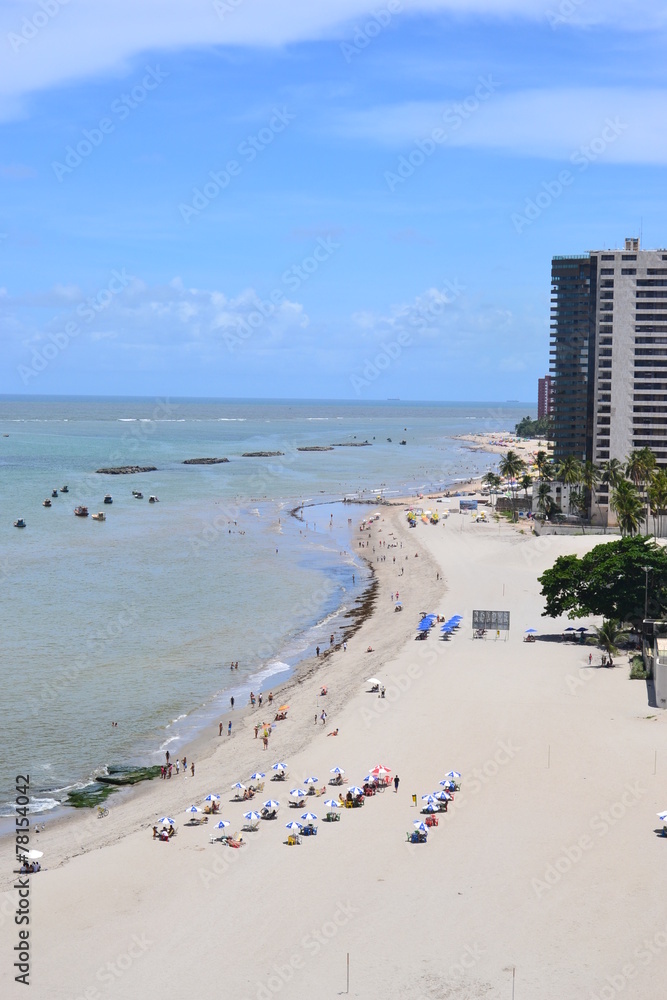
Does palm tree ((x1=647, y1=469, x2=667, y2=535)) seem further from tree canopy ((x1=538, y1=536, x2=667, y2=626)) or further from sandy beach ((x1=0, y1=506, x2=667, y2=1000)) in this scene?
sandy beach ((x1=0, y1=506, x2=667, y2=1000))

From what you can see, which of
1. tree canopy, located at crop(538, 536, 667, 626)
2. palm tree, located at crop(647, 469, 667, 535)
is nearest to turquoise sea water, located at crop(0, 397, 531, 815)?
tree canopy, located at crop(538, 536, 667, 626)

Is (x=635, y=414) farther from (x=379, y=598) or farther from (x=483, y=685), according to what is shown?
(x=483, y=685)

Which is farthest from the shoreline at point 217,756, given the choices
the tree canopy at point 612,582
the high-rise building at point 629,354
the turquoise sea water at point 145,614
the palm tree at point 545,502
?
the high-rise building at point 629,354

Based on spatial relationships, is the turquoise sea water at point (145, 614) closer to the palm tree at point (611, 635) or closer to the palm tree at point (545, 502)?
the palm tree at point (611, 635)

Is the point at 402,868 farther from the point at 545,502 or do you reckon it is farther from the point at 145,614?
the point at 545,502

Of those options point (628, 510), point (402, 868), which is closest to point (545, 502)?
point (628, 510)
